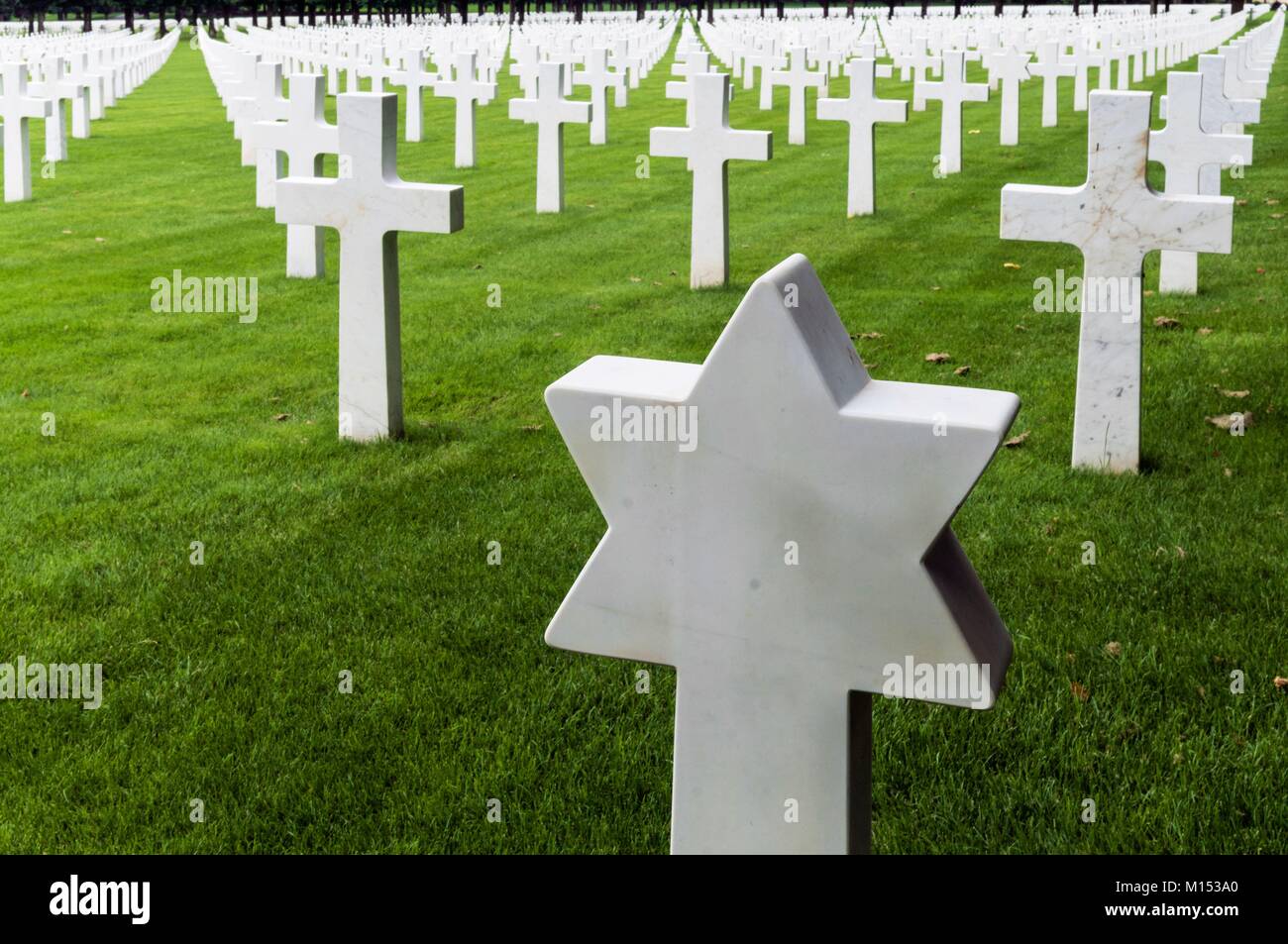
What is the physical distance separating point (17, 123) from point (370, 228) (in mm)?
10077

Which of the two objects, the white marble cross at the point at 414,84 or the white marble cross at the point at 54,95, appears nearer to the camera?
the white marble cross at the point at 54,95

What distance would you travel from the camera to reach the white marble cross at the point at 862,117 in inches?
501

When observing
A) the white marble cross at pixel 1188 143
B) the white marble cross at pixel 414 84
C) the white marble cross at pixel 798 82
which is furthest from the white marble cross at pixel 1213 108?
the white marble cross at pixel 414 84

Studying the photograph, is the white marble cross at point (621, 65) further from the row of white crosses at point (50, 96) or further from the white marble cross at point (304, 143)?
the white marble cross at point (304, 143)

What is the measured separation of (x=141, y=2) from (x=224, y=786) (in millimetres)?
78412

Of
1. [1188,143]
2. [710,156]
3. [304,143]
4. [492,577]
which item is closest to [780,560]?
[492,577]

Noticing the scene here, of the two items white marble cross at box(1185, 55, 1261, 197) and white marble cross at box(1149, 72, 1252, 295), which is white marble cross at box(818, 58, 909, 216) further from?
white marble cross at box(1149, 72, 1252, 295)

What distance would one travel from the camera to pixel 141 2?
74.7m

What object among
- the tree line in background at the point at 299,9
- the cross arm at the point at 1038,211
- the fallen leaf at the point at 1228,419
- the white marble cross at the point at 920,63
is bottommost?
the fallen leaf at the point at 1228,419

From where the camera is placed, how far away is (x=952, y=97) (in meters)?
16.1

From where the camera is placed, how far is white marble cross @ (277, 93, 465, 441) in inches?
248

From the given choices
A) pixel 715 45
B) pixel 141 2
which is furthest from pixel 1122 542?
pixel 141 2

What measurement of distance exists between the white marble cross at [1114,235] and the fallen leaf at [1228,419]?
0.69 m

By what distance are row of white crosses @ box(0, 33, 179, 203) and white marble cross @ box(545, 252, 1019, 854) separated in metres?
14.0
